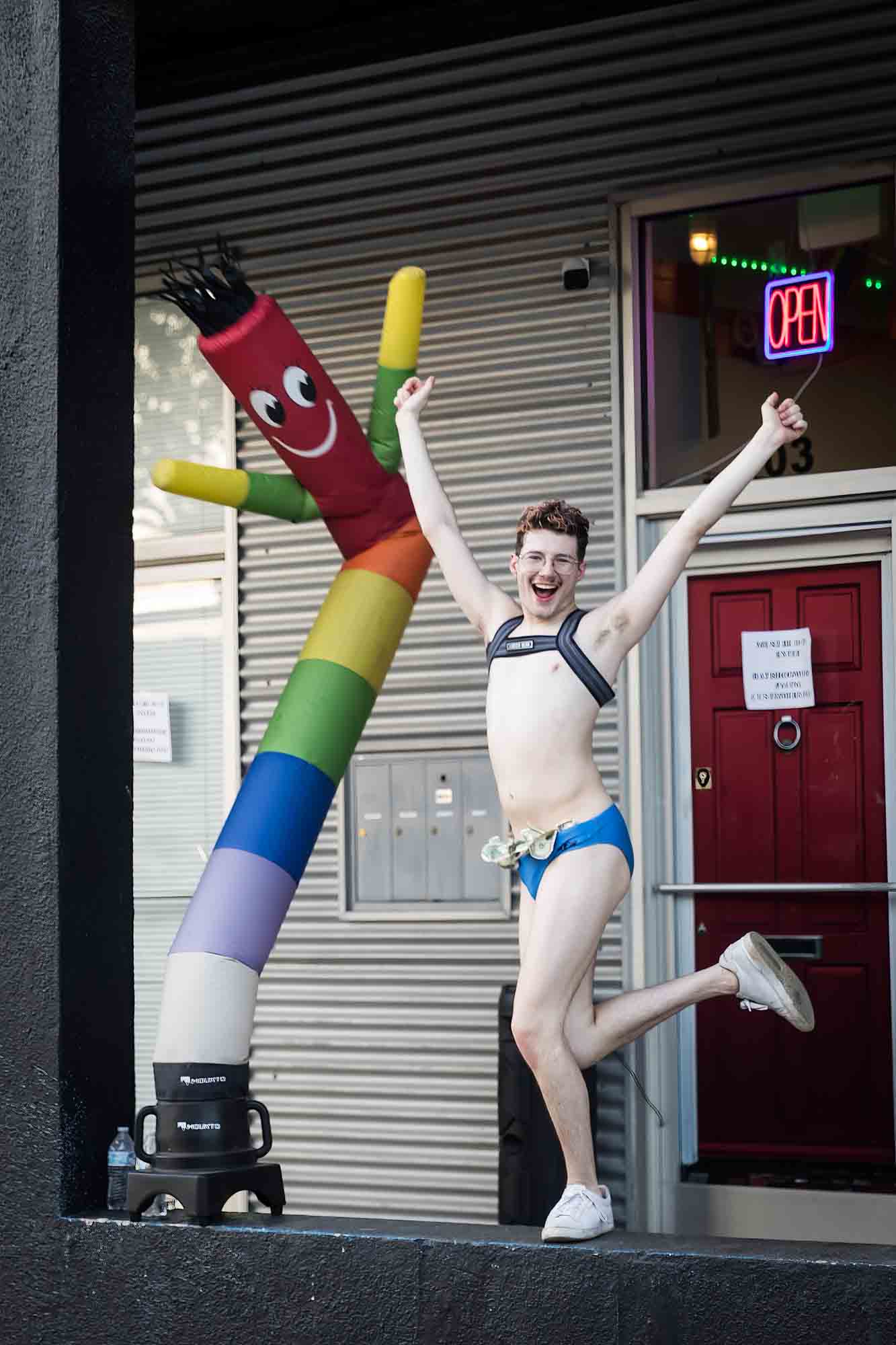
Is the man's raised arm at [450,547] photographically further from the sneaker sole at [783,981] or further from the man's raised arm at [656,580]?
the sneaker sole at [783,981]

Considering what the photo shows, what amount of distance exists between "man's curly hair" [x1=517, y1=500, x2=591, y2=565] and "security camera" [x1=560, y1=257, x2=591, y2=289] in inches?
116

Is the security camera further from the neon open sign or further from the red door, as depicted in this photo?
the red door

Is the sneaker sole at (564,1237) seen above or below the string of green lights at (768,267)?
below

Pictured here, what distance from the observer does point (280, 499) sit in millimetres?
5410

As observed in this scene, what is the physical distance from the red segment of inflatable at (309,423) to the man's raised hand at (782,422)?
1.64 m

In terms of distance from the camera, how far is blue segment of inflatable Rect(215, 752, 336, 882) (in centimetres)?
499

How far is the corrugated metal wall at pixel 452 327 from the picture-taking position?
6.81m

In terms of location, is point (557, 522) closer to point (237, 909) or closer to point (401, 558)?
point (401, 558)

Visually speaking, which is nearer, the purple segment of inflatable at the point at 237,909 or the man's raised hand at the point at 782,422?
the man's raised hand at the point at 782,422

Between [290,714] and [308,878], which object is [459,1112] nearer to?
[308,878]

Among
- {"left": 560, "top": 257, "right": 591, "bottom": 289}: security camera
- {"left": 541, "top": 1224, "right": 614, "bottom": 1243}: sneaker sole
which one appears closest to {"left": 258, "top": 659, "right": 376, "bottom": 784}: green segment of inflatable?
{"left": 541, "top": 1224, "right": 614, "bottom": 1243}: sneaker sole

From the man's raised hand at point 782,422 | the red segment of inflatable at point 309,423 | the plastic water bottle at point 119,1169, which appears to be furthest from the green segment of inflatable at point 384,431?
the plastic water bottle at point 119,1169

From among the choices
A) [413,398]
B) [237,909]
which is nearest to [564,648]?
[413,398]

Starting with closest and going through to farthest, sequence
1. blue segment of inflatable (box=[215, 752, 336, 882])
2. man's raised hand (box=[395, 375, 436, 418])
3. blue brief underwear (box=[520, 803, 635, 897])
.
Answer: blue brief underwear (box=[520, 803, 635, 897]), man's raised hand (box=[395, 375, 436, 418]), blue segment of inflatable (box=[215, 752, 336, 882])
